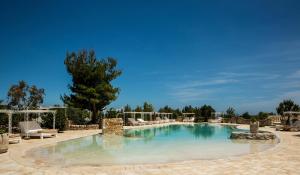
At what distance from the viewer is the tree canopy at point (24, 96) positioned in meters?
29.4

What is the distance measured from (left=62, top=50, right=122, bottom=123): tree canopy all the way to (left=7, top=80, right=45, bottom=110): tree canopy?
6.14m

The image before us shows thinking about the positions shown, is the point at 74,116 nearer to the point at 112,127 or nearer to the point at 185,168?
the point at 112,127

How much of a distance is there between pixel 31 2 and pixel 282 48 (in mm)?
17804

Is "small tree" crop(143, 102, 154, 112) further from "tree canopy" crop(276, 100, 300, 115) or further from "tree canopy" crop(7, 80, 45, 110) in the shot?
"tree canopy" crop(276, 100, 300, 115)

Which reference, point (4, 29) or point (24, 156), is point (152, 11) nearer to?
point (4, 29)

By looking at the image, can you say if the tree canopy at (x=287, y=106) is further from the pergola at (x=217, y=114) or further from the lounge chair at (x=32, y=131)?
the lounge chair at (x=32, y=131)

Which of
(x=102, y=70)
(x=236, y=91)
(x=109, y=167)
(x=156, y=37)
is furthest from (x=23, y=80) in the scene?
(x=236, y=91)

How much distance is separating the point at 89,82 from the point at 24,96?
892cm

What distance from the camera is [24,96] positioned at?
1190 inches

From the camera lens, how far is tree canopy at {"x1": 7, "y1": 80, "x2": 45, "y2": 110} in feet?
96.5

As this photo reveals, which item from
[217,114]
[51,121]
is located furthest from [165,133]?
[217,114]

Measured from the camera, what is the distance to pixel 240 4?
1848cm

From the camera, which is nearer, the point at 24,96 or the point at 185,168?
the point at 185,168

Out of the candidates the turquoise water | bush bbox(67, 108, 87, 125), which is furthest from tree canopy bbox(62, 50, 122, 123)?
the turquoise water
